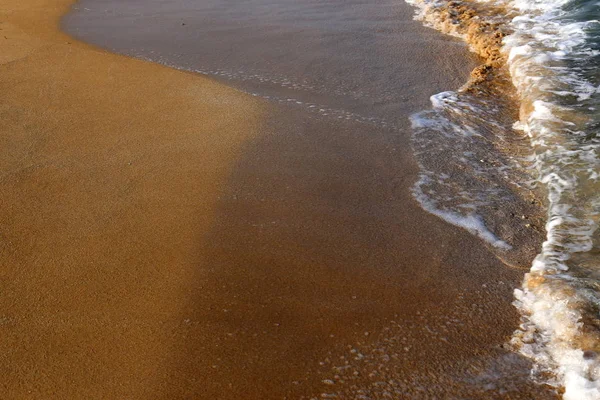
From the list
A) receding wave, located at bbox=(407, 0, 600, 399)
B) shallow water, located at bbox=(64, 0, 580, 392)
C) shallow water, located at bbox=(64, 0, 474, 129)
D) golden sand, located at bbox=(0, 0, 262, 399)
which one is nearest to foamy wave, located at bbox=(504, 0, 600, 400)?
receding wave, located at bbox=(407, 0, 600, 399)

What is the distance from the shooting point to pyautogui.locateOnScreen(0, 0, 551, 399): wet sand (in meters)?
2.60

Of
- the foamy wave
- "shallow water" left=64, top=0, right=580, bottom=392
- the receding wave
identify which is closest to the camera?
the foamy wave

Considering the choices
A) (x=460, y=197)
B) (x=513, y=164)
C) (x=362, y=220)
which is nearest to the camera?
→ (x=362, y=220)

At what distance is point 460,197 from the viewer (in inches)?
152

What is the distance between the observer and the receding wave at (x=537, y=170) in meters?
2.82

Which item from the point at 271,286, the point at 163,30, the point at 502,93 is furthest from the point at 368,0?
the point at 271,286

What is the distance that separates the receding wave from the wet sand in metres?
0.15

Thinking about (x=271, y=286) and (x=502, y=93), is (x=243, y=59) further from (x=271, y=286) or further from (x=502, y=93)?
(x=271, y=286)

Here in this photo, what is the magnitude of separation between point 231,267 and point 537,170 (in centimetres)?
228

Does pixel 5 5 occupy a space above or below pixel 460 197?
above

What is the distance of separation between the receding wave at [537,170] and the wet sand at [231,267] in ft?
0.51

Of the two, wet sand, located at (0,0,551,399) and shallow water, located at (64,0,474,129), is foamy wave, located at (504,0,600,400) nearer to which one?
wet sand, located at (0,0,551,399)

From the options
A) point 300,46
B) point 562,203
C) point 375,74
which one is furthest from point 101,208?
point 300,46

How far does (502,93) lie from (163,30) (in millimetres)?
3870
